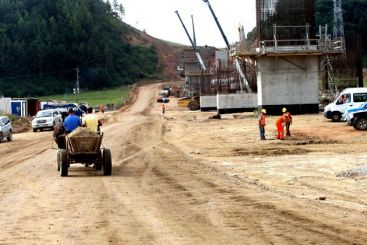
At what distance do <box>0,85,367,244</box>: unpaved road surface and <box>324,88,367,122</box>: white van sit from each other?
507 inches

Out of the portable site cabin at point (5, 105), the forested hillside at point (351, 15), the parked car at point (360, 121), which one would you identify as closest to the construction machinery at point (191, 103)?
the portable site cabin at point (5, 105)

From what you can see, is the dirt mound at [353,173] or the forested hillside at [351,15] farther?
the forested hillside at [351,15]

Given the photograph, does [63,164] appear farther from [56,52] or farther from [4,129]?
[56,52]

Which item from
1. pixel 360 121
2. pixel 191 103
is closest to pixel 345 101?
pixel 360 121

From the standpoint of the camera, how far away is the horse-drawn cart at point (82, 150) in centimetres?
1894

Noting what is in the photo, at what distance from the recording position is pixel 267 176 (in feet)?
61.8

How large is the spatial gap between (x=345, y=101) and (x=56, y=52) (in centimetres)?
11168

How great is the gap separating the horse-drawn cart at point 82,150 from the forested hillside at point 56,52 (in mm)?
116271

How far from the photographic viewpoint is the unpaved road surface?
1012 centimetres

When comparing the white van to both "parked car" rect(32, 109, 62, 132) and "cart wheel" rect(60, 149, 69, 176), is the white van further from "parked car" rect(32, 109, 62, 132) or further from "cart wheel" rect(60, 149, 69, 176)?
"cart wheel" rect(60, 149, 69, 176)

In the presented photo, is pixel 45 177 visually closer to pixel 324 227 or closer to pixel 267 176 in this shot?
pixel 267 176

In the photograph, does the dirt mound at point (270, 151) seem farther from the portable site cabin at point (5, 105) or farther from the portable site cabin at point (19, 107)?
the portable site cabin at point (19, 107)

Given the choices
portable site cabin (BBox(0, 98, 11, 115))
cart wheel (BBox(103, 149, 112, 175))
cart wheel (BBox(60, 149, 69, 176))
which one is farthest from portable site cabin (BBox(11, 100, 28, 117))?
cart wheel (BBox(103, 149, 112, 175))

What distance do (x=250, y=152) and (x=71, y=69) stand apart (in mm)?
128850
